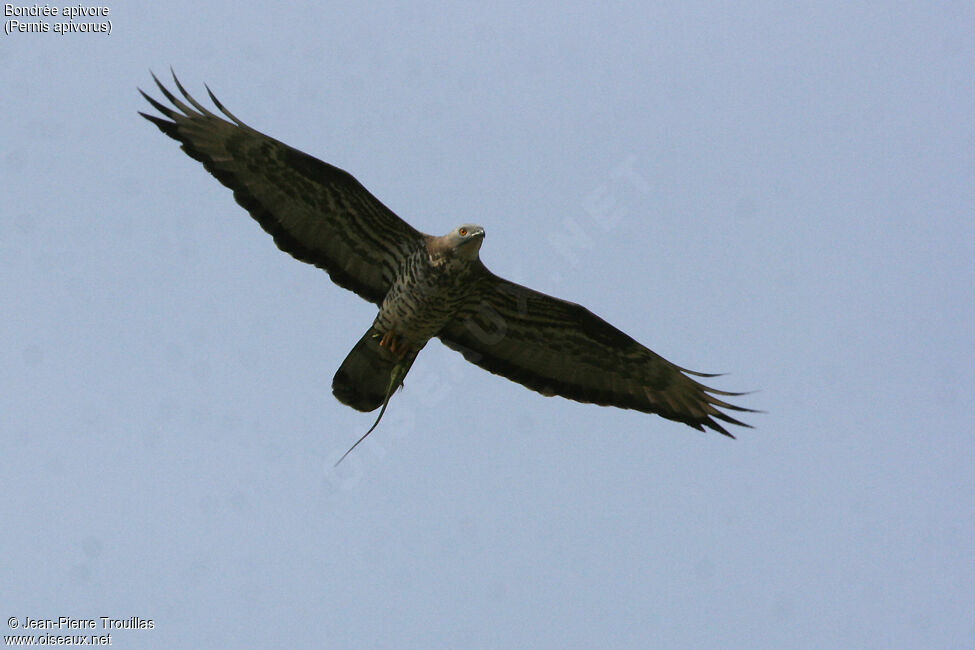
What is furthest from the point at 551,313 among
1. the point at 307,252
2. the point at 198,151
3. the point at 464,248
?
the point at 198,151

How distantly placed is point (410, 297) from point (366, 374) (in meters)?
1.02

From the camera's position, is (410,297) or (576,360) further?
(576,360)

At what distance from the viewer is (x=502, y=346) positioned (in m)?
13.7

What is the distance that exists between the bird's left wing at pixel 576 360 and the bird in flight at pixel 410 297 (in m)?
0.01

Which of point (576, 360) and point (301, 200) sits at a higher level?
point (301, 200)

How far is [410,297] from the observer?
492 inches

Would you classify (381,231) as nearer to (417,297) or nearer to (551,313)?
(417,297)

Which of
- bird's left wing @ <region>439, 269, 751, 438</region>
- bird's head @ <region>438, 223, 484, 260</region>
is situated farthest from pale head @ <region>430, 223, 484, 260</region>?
bird's left wing @ <region>439, 269, 751, 438</region>

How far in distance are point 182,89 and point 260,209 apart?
55.1 inches

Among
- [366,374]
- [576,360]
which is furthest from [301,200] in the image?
[576,360]

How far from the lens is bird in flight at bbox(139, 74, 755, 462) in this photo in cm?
1241

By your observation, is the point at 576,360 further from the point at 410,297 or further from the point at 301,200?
the point at 301,200

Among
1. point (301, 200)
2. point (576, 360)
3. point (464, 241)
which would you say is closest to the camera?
point (464, 241)

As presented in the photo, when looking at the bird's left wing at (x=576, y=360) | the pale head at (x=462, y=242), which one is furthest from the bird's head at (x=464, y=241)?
the bird's left wing at (x=576, y=360)
